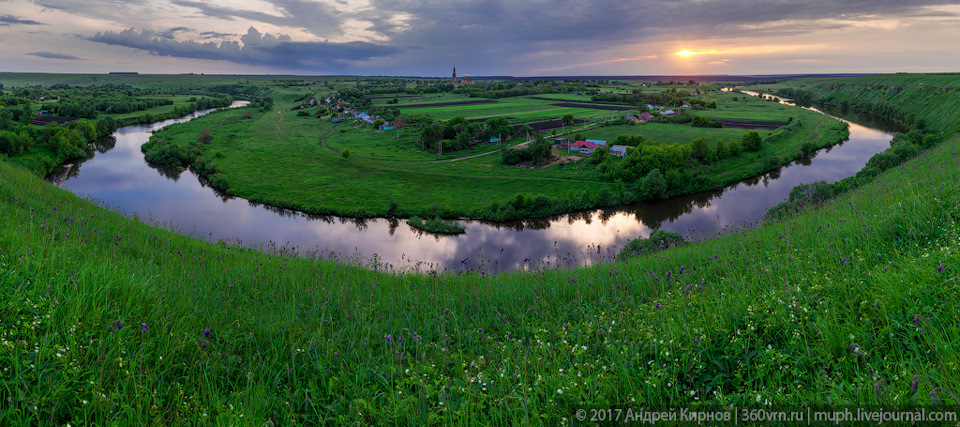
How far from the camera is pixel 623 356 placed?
14.4ft

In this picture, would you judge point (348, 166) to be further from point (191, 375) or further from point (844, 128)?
point (844, 128)

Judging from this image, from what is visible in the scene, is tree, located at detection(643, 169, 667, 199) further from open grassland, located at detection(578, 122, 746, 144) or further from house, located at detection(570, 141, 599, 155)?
open grassland, located at detection(578, 122, 746, 144)

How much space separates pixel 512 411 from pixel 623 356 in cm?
139

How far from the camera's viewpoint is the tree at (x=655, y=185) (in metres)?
45.7

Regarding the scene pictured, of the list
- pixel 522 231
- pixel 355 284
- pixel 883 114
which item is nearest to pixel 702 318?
pixel 355 284

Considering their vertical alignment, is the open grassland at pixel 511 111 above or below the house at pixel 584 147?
above

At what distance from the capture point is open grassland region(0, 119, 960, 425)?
3.57 m

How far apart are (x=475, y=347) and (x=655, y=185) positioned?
1762 inches

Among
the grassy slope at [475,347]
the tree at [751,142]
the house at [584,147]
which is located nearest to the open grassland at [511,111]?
the house at [584,147]

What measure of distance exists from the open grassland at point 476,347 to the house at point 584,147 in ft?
194

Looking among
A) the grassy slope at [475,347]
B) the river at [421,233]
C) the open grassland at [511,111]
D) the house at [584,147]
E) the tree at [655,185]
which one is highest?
the open grassland at [511,111]

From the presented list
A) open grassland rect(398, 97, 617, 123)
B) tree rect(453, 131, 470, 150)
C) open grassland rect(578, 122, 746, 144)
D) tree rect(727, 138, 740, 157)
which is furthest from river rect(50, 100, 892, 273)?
open grassland rect(398, 97, 617, 123)

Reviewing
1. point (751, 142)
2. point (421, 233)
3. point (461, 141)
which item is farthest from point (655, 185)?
point (461, 141)

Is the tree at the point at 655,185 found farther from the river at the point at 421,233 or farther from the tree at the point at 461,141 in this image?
the tree at the point at 461,141
